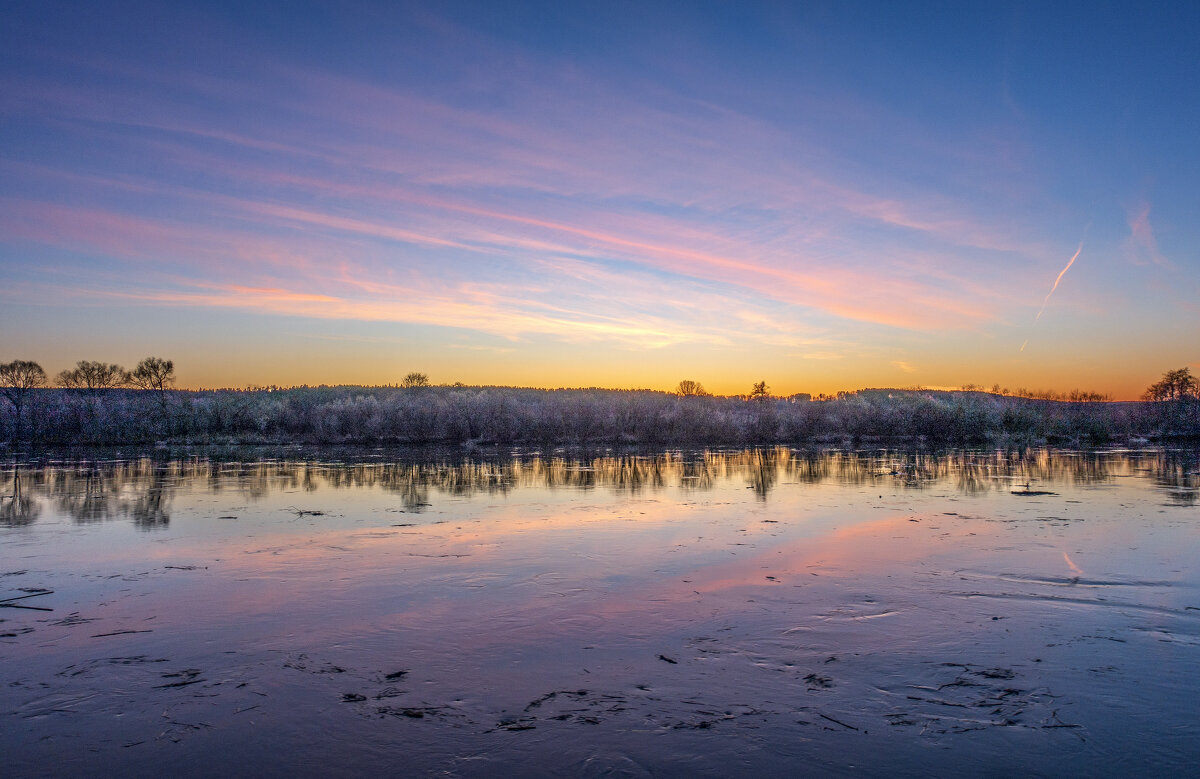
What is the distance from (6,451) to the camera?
36500mm

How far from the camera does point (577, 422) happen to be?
1861 inches

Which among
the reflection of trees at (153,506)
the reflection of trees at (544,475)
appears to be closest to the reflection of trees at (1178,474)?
the reflection of trees at (544,475)

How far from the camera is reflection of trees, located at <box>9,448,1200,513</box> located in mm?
17031

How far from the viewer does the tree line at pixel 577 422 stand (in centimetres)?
4544

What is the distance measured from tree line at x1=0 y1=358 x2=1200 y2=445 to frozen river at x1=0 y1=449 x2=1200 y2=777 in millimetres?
32360

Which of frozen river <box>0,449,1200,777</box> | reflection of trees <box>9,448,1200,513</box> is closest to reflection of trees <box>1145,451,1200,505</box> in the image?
reflection of trees <box>9,448,1200,513</box>

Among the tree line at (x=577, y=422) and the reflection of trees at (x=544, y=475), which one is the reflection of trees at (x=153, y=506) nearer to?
the reflection of trees at (x=544, y=475)

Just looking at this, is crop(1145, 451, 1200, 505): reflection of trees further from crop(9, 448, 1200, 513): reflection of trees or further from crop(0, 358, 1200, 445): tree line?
crop(0, 358, 1200, 445): tree line

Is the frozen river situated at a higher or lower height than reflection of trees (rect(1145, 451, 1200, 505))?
lower

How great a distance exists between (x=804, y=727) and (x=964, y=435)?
47.6m

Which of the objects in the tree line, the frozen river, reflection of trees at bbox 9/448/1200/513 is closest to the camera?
the frozen river

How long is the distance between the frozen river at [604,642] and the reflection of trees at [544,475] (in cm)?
340

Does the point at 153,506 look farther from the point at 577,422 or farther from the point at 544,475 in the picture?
the point at 577,422

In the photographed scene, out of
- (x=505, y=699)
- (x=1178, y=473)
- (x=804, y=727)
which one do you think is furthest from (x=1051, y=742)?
(x=1178, y=473)
